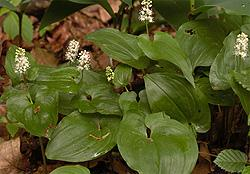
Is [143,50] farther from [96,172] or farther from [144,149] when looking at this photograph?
[96,172]

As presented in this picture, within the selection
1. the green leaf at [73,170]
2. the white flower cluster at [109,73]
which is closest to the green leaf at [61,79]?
the white flower cluster at [109,73]

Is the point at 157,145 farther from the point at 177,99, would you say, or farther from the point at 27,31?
the point at 27,31

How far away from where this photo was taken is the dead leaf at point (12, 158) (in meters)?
2.27

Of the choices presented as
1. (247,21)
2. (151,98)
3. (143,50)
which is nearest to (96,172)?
(151,98)

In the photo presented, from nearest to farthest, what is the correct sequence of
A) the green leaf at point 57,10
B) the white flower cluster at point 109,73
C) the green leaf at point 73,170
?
the green leaf at point 73,170 < the white flower cluster at point 109,73 < the green leaf at point 57,10

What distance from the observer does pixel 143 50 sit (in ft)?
6.67

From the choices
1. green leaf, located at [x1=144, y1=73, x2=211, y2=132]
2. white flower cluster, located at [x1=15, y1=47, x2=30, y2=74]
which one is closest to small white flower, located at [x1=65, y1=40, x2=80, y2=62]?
white flower cluster, located at [x1=15, y1=47, x2=30, y2=74]

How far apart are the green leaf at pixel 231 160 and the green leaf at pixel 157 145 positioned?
8.8 inches

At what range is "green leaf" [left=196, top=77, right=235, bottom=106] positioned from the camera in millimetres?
2107

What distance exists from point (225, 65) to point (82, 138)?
72cm

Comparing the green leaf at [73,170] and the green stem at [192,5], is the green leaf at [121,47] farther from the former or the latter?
the green leaf at [73,170]

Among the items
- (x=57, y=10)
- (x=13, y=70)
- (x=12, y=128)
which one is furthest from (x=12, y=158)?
(x=57, y=10)

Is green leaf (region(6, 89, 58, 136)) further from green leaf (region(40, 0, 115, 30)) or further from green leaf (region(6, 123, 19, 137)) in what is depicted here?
green leaf (region(40, 0, 115, 30))

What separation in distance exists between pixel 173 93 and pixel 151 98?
0.33 feet
